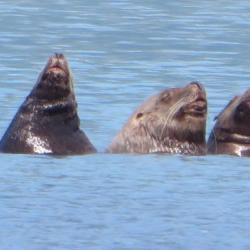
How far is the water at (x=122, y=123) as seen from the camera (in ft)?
38.3

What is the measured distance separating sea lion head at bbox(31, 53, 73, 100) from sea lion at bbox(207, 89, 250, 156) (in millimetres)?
1423

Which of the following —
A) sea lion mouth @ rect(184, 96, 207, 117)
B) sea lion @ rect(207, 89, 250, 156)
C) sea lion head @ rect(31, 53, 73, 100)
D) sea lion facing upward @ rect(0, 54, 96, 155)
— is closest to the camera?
sea lion facing upward @ rect(0, 54, 96, 155)

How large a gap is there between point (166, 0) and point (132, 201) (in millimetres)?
18047

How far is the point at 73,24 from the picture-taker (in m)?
25.9

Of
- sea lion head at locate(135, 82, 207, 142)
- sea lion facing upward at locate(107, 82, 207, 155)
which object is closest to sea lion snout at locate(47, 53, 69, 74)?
sea lion facing upward at locate(107, 82, 207, 155)

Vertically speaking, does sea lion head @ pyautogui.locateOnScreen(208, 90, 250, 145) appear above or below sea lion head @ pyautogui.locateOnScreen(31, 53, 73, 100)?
below

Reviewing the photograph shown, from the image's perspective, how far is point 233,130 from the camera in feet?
51.2

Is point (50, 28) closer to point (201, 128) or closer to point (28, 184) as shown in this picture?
point (201, 128)

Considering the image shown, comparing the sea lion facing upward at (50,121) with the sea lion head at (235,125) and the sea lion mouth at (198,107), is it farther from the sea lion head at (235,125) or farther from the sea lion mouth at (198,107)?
the sea lion head at (235,125)

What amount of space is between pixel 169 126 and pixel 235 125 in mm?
616

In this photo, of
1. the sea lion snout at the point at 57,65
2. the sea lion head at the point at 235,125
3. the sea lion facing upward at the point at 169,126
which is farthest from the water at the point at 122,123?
the sea lion snout at the point at 57,65

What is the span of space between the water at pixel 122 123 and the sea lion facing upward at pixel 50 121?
341 millimetres

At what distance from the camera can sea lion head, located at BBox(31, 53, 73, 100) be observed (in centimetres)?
1505

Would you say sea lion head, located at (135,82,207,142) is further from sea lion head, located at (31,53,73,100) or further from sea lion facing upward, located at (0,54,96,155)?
sea lion head, located at (31,53,73,100)
